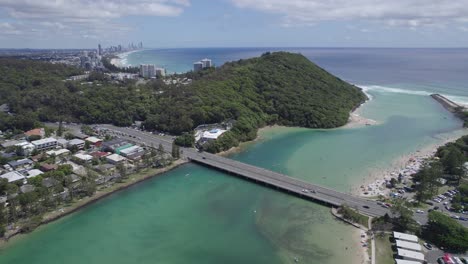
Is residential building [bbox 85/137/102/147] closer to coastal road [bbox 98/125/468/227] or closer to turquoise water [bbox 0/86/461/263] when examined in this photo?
coastal road [bbox 98/125/468/227]

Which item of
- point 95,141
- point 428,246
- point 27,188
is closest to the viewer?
point 428,246

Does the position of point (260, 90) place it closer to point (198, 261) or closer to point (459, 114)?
point (459, 114)

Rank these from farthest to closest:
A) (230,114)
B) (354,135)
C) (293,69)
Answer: (293,69) → (230,114) → (354,135)

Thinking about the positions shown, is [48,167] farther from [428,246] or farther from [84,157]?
[428,246]

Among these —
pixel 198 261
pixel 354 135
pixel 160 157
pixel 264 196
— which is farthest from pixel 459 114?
pixel 198 261

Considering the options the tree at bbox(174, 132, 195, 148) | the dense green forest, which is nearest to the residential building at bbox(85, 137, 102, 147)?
the dense green forest

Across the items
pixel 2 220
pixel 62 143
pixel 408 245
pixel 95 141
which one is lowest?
pixel 2 220

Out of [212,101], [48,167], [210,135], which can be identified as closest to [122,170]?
[48,167]

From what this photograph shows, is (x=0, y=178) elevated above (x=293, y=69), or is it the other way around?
(x=293, y=69)
